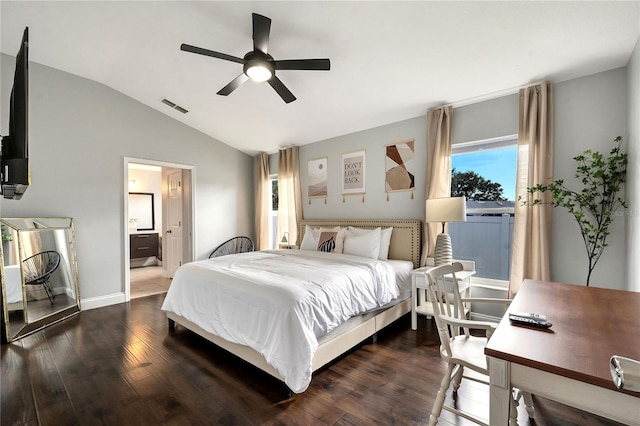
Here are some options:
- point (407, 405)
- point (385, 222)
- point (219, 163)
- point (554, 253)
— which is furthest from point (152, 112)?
point (554, 253)

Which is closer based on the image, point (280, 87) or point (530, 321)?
point (530, 321)

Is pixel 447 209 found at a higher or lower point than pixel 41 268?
higher

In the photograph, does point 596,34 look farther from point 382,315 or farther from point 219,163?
point 219,163

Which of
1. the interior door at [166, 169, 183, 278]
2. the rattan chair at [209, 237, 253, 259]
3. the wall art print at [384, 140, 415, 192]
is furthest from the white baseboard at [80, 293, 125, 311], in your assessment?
the wall art print at [384, 140, 415, 192]

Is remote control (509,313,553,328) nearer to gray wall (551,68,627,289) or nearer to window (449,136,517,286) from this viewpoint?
gray wall (551,68,627,289)

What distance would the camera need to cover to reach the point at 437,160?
3.42m

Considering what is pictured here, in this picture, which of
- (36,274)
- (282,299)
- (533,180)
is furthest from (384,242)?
(36,274)

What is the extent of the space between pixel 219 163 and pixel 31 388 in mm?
4038

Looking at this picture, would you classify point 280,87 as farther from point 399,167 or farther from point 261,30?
point 399,167

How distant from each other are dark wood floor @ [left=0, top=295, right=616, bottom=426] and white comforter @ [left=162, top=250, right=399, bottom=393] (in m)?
0.28

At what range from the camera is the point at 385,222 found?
3.95 m

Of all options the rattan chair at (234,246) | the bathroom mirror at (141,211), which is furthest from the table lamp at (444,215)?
the bathroom mirror at (141,211)

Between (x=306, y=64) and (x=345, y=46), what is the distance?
23.4 inches

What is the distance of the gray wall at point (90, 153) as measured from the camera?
11.4 feet
